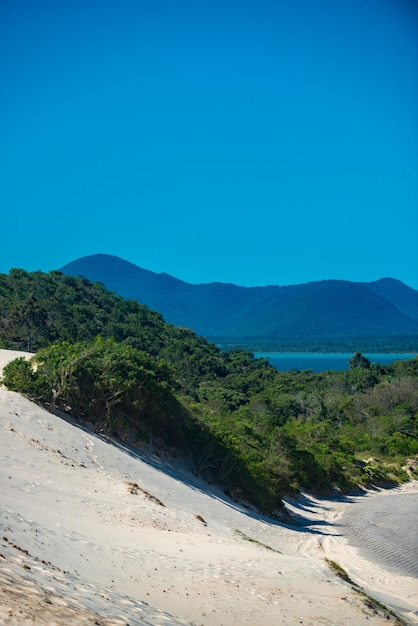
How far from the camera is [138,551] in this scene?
1200cm

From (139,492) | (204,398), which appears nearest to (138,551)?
(139,492)

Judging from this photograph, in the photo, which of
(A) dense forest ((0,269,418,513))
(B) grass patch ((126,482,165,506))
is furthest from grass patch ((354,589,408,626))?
(A) dense forest ((0,269,418,513))

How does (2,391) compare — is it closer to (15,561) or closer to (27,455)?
(27,455)

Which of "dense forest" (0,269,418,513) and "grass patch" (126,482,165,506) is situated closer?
"grass patch" (126,482,165,506)

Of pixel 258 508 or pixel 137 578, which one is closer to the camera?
pixel 137 578

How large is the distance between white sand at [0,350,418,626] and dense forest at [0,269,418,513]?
1.80 m

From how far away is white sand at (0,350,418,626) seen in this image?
26.8 feet

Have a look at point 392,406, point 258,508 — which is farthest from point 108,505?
point 392,406

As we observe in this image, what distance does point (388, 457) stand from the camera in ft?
143

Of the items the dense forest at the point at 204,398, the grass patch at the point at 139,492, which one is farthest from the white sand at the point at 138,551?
the dense forest at the point at 204,398

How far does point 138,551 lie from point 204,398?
4406 cm

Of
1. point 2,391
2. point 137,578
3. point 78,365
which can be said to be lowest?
point 137,578

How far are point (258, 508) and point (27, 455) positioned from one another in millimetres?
9376

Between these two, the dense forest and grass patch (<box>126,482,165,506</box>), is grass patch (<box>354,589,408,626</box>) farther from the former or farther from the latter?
the dense forest
